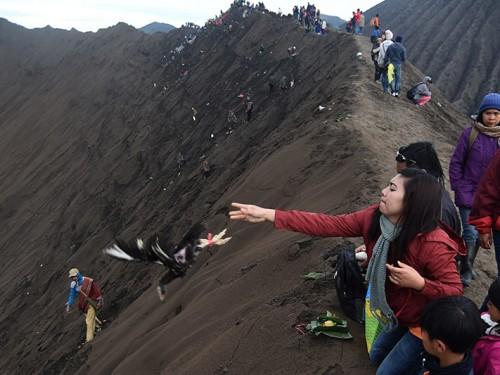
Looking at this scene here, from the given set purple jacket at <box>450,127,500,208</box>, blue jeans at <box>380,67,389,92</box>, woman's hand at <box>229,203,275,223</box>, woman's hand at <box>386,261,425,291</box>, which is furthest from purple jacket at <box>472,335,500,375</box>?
blue jeans at <box>380,67,389,92</box>

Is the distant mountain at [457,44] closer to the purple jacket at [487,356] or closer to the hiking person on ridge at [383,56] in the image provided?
the hiking person on ridge at [383,56]

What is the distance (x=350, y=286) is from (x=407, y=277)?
106 centimetres

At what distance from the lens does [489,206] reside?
3000 mm

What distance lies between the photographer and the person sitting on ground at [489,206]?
2.97 meters

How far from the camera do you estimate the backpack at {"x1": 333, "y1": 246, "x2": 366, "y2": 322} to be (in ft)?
10.0

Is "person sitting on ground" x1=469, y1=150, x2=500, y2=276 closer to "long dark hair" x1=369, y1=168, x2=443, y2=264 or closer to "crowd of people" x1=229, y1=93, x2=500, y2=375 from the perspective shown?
"crowd of people" x1=229, y1=93, x2=500, y2=375

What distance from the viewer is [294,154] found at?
26.8 ft

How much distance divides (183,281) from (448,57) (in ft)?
134

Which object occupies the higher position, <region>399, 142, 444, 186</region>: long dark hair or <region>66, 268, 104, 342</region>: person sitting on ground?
<region>399, 142, 444, 186</region>: long dark hair

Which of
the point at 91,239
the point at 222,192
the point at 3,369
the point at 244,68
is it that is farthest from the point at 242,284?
the point at 244,68

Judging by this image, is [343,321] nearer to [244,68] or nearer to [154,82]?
[244,68]

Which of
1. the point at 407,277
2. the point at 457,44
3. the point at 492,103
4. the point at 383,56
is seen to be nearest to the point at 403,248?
the point at 407,277

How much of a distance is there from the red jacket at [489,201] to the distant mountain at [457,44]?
3309 centimetres

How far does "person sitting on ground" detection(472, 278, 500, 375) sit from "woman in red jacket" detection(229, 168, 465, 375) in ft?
0.57
